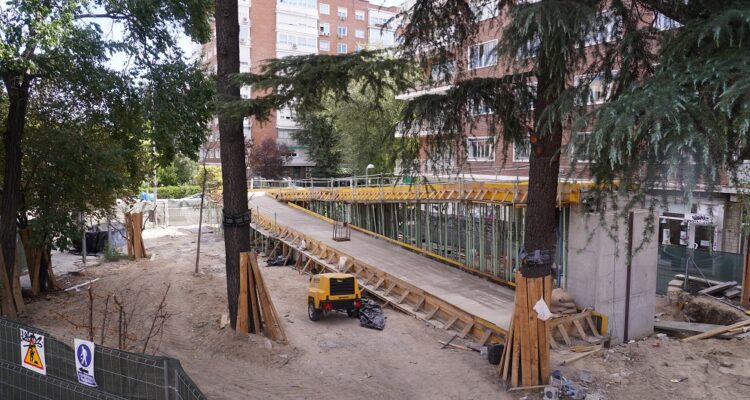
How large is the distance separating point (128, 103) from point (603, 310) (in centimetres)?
1218

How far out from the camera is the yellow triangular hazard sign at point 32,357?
543 cm

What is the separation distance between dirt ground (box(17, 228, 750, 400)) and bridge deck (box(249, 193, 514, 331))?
1166 mm

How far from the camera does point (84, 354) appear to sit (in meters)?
5.03

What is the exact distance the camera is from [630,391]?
31.5 ft

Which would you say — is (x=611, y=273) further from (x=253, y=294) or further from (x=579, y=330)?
(x=253, y=294)

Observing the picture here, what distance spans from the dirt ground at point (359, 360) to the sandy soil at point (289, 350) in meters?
0.02

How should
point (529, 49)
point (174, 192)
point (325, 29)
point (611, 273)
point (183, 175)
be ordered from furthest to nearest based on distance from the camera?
point (325, 29), point (183, 175), point (174, 192), point (611, 273), point (529, 49)

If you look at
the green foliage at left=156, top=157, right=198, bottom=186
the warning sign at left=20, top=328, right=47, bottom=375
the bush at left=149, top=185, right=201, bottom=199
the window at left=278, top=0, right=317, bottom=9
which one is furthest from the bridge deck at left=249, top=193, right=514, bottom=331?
the window at left=278, top=0, right=317, bottom=9

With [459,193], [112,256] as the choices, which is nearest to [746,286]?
[459,193]

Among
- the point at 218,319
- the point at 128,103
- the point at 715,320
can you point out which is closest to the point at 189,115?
the point at 128,103

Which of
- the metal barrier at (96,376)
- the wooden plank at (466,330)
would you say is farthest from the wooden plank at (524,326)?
the metal barrier at (96,376)

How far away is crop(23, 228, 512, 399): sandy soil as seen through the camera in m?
9.70

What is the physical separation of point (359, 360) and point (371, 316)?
118 inches

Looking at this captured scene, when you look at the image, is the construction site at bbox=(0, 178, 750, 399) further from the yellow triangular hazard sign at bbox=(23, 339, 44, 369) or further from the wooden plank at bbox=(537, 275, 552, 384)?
the yellow triangular hazard sign at bbox=(23, 339, 44, 369)
